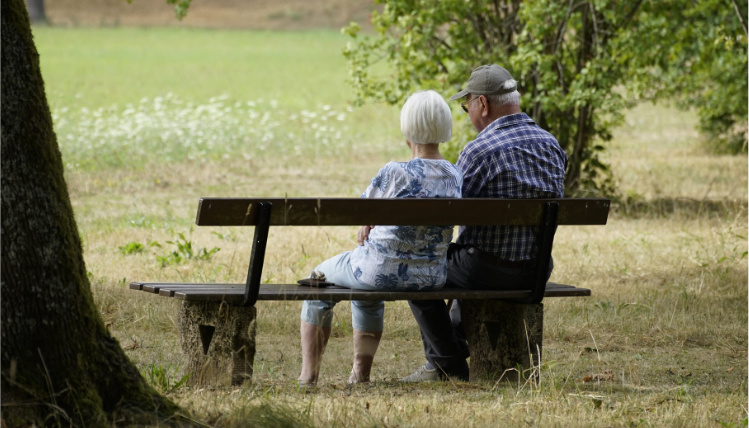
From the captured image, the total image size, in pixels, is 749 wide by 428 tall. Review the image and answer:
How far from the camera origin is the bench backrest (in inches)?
176

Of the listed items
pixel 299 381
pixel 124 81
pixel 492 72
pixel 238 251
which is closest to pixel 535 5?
pixel 238 251

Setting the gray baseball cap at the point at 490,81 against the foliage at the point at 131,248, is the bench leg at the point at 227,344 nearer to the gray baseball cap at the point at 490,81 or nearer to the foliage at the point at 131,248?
the gray baseball cap at the point at 490,81

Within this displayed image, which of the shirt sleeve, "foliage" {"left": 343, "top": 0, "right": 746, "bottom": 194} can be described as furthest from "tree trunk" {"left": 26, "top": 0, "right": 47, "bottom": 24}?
the shirt sleeve

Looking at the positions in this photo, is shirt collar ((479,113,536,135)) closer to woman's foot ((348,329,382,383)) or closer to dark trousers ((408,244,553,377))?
dark trousers ((408,244,553,377))

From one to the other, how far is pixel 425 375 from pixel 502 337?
0.50 metres

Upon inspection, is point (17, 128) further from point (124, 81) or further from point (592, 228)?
point (124, 81)

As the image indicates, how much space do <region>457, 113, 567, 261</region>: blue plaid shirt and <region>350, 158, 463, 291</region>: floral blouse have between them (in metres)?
0.30

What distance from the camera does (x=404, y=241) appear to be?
16.0 ft

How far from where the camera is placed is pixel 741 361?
6109 mm

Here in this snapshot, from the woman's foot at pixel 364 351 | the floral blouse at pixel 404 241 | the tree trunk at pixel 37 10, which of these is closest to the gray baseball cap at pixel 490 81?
the floral blouse at pixel 404 241

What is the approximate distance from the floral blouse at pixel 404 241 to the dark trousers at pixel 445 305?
12.2 inches

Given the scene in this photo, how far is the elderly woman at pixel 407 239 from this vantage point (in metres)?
4.91

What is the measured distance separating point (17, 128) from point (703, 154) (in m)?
17.0

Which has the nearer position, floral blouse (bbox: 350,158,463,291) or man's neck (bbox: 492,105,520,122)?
floral blouse (bbox: 350,158,463,291)
